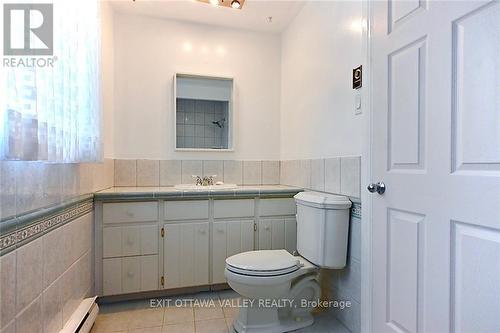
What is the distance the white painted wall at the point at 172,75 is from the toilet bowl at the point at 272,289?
1.20m

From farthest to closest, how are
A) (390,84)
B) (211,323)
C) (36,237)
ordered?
A: 1. (211,323)
2. (390,84)
3. (36,237)

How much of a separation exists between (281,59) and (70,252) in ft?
7.58

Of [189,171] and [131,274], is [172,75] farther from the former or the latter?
[131,274]

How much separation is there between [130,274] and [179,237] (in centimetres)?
40

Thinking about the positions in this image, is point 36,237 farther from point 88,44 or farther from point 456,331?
point 456,331

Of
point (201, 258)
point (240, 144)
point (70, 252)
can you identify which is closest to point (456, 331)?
point (201, 258)

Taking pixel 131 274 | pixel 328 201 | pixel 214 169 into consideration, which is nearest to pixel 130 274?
pixel 131 274

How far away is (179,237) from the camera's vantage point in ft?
6.56

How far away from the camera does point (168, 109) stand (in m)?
2.43

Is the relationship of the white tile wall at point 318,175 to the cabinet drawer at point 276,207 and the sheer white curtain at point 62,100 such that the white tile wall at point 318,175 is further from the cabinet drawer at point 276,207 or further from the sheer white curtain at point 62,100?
the sheer white curtain at point 62,100

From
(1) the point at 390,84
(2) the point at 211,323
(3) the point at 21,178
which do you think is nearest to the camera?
(3) the point at 21,178

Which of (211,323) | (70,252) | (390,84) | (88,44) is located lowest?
(211,323)

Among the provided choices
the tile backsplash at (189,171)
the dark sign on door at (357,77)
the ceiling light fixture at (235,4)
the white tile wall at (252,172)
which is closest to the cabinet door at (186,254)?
the tile backsplash at (189,171)

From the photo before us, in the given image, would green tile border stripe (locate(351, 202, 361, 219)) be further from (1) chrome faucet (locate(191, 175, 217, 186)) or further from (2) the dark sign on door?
(1) chrome faucet (locate(191, 175, 217, 186))
